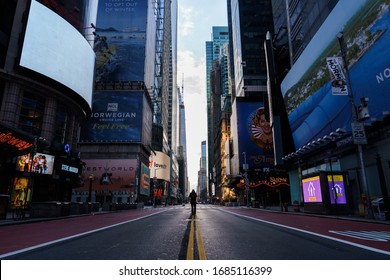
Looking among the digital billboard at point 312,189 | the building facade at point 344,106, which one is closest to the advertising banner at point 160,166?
the building facade at point 344,106

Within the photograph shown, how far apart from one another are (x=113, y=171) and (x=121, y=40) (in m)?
39.0

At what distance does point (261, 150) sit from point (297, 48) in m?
33.9

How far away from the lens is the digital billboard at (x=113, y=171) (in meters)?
68.7

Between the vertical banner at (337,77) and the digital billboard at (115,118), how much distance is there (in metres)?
58.7

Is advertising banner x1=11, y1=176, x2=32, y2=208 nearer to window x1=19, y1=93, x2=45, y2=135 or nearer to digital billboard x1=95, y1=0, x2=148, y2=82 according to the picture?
window x1=19, y1=93, x2=45, y2=135

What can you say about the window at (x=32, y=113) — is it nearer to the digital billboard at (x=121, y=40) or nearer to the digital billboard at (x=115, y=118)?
the digital billboard at (x=115, y=118)

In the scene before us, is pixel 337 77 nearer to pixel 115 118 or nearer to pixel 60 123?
pixel 60 123

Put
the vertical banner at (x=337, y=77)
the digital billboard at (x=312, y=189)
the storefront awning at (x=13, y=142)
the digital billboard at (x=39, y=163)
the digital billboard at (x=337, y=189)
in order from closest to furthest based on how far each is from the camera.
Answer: the vertical banner at (x=337, y=77) < the storefront awning at (x=13, y=142) < the digital billboard at (x=337, y=189) < the digital billboard at (x=312, y=189) < the digital billboard at (x=39, y=163)

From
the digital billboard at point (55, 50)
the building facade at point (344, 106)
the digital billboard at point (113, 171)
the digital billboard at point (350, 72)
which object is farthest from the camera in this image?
the digital billboard at point (113, 171)

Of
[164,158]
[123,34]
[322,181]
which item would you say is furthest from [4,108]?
[164,158]

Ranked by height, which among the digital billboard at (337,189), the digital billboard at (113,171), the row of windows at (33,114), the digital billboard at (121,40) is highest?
the digital billboard at (121,40)

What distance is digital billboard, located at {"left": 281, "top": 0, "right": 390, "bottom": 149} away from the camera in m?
20.0

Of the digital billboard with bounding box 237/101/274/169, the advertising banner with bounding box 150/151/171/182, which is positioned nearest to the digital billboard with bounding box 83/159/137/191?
the digital billboard with bounding box 237/101/274/169
